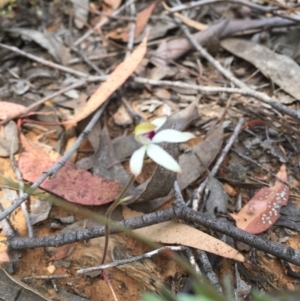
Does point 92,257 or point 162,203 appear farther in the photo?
point 162,203

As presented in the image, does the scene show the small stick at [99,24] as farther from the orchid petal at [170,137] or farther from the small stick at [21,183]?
the orchid petal at [170,137]

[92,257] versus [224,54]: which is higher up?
[224,54]

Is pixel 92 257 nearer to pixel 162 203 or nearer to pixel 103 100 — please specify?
pixel 162 203

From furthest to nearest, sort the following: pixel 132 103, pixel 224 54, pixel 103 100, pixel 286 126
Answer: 1. pixel 224 54
2. pixel 132 103
3. pixel 103 100
4. pixel 286 126

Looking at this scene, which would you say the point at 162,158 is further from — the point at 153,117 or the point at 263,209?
the point at 153,117

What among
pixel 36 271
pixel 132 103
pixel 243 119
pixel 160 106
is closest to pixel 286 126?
pixel 243 119

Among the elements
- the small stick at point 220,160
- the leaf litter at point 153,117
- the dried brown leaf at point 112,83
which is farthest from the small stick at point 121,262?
the dried brown leaf at point 112,83
